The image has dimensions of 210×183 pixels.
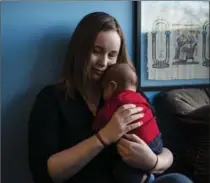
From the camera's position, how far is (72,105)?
138 centimetres

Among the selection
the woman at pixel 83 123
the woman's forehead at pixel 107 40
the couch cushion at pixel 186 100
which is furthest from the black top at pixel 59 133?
the couch cushion at pixel 186 100

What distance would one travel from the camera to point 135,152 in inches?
49.8

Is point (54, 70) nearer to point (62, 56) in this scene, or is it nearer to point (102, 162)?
point (62, 56)

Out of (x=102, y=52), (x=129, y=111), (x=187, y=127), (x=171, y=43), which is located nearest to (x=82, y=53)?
(x=102, y=52)

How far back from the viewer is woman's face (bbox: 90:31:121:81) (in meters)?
1.38

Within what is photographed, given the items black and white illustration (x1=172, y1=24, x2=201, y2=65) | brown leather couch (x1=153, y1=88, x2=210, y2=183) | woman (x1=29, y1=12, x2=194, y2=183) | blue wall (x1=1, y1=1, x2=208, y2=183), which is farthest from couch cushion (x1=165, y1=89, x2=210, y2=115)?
blue wall (x1=1, y1=1, x2=208, y2=183)

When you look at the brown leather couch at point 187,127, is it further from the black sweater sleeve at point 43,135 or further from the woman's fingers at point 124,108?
the black sweater sleeve at point 43,135

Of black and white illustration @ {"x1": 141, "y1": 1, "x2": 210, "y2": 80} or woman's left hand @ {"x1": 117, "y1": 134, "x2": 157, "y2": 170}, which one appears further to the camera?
black and white illustration @ {"x1": 141, "y1": 1, "x2": 210, "y2": 80}

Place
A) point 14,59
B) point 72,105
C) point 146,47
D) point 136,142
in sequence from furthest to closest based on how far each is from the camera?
point 146,47
point 14,59
point 72,105
point 136,142

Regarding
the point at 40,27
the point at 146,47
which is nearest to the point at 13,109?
the point at 40,27

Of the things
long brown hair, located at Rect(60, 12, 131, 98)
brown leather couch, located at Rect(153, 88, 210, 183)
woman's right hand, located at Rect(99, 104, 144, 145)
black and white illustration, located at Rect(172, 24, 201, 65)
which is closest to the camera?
woman's right hand, located at Rect(99, 104, 144, 145)

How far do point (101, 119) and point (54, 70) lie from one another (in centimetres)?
35

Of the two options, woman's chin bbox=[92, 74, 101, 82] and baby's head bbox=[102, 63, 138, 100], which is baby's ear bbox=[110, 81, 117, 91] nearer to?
baby's head bbox=[102, 63, 138, 100]

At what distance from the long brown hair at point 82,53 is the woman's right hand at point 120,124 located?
197 millimetres
